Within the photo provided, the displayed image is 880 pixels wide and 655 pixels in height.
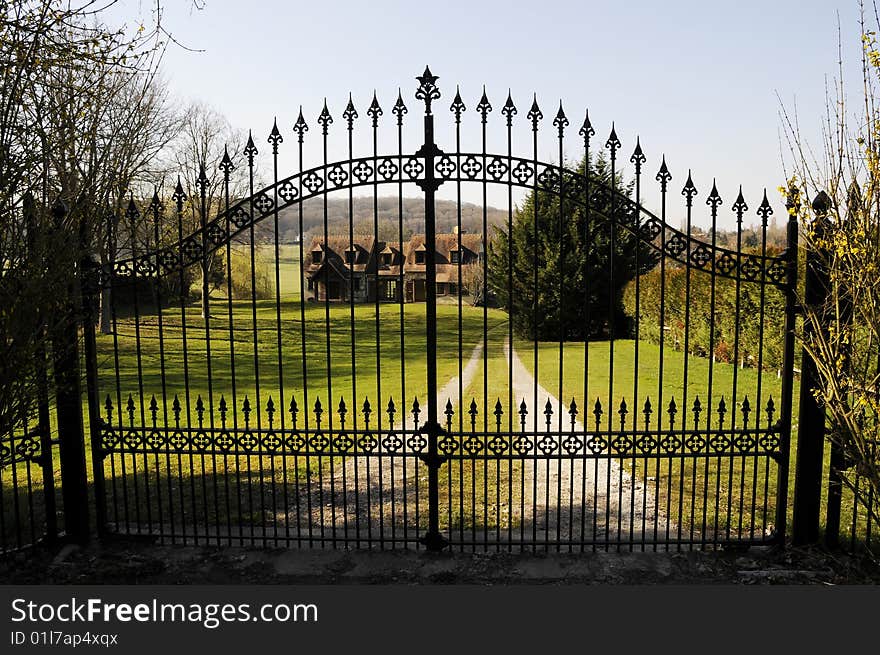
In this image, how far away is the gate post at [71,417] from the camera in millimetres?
5891

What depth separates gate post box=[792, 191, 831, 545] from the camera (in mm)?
5848

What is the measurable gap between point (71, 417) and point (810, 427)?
21.2ft

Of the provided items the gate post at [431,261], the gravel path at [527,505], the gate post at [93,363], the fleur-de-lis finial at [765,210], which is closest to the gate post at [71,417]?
the gate post at [93,363]

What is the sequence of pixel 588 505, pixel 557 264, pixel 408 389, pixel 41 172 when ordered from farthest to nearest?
pixel 557 264
pixel 408 389
pixel 588 505
pixel 41 172

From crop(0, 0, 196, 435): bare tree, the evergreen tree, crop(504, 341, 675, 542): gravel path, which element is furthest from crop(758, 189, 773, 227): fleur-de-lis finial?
the evergreen tree

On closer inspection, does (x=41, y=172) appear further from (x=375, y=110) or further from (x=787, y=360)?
(x=787, y=360)

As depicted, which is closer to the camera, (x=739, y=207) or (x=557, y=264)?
(x=739, y=207)

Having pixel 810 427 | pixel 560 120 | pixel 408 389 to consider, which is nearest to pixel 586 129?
pixel 560 120

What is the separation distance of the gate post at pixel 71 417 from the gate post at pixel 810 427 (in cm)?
598

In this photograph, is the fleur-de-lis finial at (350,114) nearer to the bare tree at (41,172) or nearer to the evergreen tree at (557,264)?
the bare tree at (41,172)

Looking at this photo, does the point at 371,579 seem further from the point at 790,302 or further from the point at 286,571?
the point at 790,302

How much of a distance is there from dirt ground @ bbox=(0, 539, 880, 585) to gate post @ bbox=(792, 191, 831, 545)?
0.26 metres

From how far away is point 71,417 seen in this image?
250 inches

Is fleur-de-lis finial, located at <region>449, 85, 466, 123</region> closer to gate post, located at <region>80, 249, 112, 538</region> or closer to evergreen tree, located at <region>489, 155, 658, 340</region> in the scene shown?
gate post, located at <region>80, 249, 112, 538</region>
